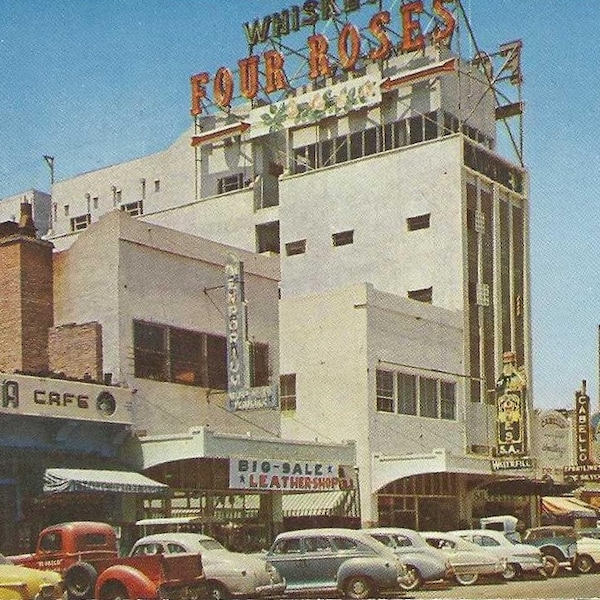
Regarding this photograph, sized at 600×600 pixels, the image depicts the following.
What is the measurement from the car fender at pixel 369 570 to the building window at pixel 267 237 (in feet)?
125

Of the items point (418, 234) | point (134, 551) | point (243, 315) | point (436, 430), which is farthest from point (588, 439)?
point (134, 551)

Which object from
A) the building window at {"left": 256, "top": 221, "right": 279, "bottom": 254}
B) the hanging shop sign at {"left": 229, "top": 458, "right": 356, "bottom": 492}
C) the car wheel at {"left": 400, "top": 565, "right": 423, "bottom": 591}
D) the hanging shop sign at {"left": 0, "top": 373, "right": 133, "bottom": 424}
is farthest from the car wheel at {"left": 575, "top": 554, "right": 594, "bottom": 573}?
the building window at {"left": 256, "top": 221, "right": 279, "bottom": 254}

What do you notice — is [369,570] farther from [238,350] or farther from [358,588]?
[238,350]

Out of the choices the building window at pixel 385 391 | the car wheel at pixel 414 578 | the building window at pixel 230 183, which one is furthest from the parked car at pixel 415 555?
the building window at pixel 230 183

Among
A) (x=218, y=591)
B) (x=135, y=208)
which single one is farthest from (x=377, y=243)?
(x=218, y=591)

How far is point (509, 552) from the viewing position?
3441 cm

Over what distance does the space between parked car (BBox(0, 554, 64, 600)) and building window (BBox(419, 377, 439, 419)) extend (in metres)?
27.4

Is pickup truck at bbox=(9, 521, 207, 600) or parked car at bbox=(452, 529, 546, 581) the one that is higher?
pickup truck at bbox=(9, 521, 207, 600)

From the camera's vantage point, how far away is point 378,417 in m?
44.7

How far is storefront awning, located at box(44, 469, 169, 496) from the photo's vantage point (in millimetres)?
30094

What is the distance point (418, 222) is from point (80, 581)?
35.8 metres

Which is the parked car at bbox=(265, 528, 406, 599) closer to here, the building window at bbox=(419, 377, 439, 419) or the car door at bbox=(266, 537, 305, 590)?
the car door at bbox=(266, 537, 305, 590)

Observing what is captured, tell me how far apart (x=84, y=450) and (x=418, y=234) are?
89.9 feet

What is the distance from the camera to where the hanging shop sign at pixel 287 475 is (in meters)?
33.8
